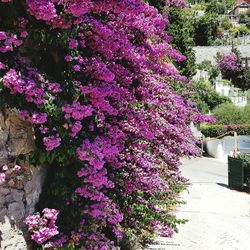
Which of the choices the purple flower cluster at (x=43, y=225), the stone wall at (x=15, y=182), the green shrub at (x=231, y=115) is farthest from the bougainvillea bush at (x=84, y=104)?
the green shrub at (x=231, y=115)

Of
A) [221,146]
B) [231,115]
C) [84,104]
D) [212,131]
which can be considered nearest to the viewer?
[84,104]

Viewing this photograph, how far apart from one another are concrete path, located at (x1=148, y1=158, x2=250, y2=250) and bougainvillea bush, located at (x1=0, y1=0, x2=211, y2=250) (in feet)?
3.67

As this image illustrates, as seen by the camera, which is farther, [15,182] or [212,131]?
[212,131]

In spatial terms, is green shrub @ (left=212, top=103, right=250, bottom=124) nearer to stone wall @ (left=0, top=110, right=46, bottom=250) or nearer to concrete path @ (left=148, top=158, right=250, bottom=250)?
concrete path @ (left=148, top=158, right=250, bottom=250)

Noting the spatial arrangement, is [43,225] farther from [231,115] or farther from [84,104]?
[231,115]

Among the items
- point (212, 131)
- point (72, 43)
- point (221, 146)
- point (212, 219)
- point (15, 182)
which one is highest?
point (72, 43)

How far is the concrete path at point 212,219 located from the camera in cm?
745

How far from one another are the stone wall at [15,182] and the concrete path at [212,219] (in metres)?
3.00

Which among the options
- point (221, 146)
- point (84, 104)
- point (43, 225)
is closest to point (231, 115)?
point (221, 146)

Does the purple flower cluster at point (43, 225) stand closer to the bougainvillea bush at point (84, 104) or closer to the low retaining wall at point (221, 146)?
the bougainvillea bush at point (84, 104)

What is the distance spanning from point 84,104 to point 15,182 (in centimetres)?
111

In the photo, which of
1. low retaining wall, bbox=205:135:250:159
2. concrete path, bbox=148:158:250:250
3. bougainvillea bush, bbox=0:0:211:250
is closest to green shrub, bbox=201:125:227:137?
low retaining wall, bbox=205:135:250:159

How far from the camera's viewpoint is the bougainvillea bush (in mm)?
4250

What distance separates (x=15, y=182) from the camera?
449cm
